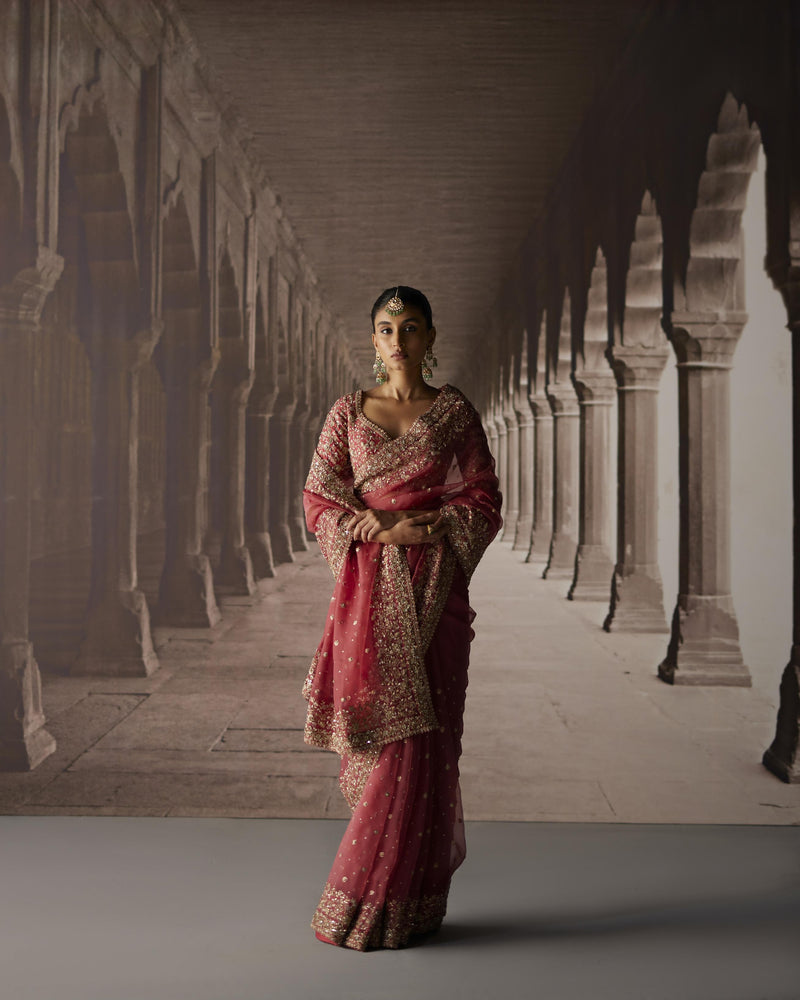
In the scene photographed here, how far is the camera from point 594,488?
1099cm

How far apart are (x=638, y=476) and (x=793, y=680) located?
161 inches

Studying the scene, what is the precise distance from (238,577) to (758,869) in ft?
22.2

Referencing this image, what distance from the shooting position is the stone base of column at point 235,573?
389 inches

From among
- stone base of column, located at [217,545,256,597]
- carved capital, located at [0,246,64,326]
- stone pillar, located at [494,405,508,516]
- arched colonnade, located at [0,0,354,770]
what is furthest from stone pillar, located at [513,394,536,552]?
carved capital, located at [0,246,64,326]

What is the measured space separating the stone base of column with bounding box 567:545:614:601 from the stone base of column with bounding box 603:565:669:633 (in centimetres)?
176

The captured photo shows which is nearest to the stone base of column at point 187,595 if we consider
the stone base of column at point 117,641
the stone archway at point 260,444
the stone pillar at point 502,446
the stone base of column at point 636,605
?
the stone base of column at point 117,641

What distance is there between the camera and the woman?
298 cm

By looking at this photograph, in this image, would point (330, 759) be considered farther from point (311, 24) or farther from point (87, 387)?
point (87, 387)

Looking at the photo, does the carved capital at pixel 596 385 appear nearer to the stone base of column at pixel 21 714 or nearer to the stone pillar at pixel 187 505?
the stone pillar at pixel 187 505

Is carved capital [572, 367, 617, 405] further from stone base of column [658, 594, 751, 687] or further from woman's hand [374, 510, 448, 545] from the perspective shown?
woman's hand [374, 510, 448, 545]

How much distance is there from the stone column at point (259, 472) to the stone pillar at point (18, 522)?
598cm

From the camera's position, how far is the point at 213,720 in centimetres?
569

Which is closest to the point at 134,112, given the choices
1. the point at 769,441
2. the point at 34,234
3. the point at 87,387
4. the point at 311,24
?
the point at 311,24

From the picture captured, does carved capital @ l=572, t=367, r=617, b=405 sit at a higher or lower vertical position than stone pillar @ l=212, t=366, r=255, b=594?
higher
